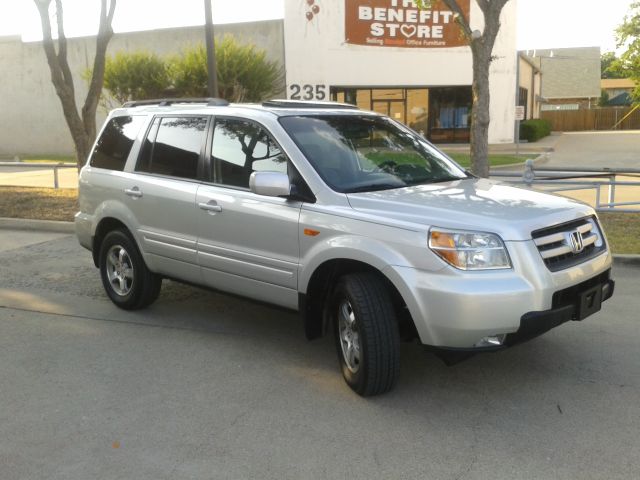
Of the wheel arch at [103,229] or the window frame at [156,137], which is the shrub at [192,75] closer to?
the wheel arch at [103,229]

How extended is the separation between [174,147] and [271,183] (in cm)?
158

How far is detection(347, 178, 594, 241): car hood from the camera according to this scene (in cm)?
372

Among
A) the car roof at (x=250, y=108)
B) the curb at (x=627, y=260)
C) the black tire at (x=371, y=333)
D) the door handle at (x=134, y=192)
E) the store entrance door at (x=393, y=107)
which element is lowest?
the curb at (x=627, y=260)

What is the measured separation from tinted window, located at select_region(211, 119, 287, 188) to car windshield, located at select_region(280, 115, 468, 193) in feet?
0.61

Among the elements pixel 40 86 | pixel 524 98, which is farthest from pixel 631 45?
pixel 40 86

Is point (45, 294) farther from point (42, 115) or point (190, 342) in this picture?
point (42, 115)

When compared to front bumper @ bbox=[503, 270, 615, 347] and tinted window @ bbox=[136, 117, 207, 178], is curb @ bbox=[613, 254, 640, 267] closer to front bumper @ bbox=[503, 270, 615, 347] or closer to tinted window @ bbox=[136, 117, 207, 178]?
front bumper @ bbox=[503, 270, 615, 347]

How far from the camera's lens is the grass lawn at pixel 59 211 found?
27.6 feet

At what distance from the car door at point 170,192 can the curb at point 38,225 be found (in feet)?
17.0

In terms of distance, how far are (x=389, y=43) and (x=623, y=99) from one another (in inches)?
1922

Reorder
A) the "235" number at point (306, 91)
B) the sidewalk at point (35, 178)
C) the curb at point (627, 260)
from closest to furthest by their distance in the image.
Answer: the curb at point (627, 260) → the sidewalk at point (35, 178) → the "235" number at point (306, 91)

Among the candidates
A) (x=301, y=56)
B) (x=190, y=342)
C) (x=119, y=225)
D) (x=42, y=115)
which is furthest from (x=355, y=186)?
(x=42, y=115)

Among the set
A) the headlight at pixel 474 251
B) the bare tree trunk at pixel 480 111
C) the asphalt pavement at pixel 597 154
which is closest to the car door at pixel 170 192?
the headlight at pixel 474 251

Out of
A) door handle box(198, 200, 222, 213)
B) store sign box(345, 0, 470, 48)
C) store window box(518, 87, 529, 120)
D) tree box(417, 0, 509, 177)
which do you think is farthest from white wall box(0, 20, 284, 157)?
door handle box(198, 200, 222, 213)
